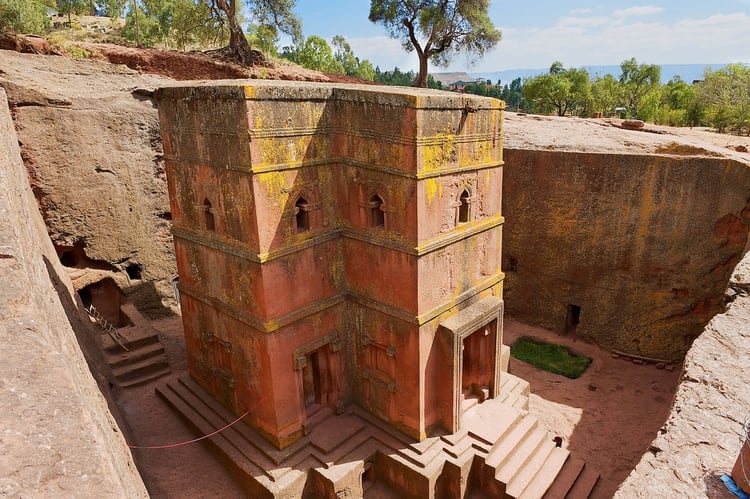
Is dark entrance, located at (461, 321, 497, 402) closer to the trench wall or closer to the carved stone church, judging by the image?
the carved stone church

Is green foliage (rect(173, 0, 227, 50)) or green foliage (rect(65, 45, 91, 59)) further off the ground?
green foliage (rect(173, 0, 227, 50))

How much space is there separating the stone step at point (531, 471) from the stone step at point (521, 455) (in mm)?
40

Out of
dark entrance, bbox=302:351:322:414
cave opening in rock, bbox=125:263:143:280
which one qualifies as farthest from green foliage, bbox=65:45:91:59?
dark entrance, bbox=302:351:322:414

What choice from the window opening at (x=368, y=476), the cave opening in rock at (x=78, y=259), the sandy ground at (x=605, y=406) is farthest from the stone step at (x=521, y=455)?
the cave opening in rock at (x=78, y=259)

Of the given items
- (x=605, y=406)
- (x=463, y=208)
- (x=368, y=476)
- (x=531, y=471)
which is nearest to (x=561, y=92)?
(x=605, y=406)

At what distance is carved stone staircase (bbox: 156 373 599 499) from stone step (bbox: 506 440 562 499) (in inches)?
0.7

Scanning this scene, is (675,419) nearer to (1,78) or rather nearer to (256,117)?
(256,117)

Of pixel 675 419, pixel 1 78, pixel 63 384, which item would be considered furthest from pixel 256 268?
pixel 1 78

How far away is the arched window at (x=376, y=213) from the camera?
866cm

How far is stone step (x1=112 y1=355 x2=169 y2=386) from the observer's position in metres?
11.6

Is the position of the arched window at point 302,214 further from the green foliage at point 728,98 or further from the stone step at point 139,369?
the green foliage at point 728,98

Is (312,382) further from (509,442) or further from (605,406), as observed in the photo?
(605,406)

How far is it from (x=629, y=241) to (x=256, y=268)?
10.8 m

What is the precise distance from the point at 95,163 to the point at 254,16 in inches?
553
